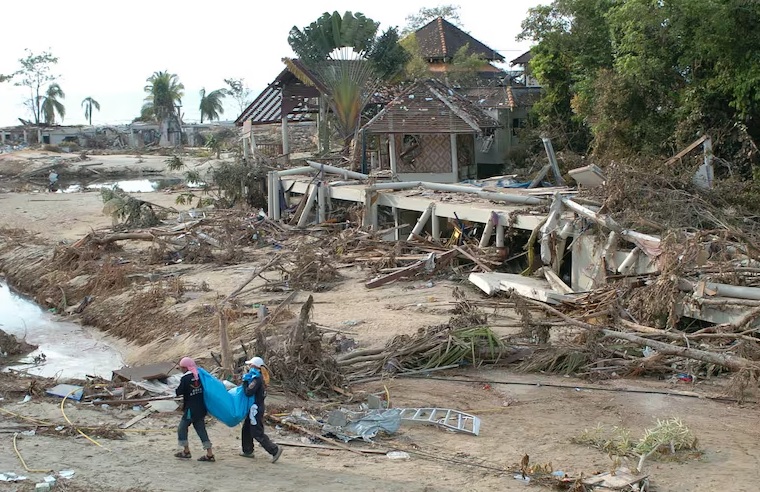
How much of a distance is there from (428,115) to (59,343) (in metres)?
13.4

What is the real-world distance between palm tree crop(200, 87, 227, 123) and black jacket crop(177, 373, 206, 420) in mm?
80758

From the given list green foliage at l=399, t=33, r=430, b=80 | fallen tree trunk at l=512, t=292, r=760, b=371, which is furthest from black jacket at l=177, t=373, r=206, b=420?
green foliage at l=399, t=33, r=430, b=80

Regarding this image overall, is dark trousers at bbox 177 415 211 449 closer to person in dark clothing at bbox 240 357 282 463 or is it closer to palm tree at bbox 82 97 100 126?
person in dark clothing at bbox 240 357 282 463

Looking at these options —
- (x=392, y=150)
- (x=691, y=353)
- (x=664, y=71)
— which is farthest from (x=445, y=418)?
(x=392, y=150)

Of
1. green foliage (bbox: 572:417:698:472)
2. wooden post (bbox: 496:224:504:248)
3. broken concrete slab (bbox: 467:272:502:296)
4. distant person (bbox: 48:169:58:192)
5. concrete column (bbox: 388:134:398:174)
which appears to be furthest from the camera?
distant person (bbox: 48:169:58:192)

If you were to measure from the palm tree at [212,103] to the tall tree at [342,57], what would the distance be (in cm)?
5804

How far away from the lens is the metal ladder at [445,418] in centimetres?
933

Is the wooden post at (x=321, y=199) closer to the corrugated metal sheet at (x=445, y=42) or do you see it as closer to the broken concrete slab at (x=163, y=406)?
the broken concrete slab at (x=163, y=406)

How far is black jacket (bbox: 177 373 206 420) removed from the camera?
25.8ft

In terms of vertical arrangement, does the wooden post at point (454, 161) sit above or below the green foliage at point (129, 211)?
above

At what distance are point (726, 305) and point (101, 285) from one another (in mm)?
13464

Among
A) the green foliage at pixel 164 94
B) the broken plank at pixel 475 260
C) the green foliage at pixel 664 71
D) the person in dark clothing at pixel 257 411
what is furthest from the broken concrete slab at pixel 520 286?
the green foliage at pixel 164 94

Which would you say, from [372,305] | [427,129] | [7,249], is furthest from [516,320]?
[7,249]

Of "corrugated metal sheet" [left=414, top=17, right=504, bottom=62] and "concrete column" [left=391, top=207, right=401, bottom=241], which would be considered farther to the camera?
"corrugated metal sheet" [left=414, top=17, right=504, bottom=62]
